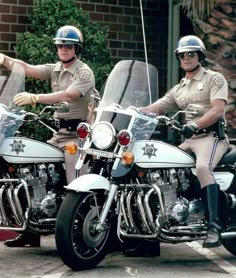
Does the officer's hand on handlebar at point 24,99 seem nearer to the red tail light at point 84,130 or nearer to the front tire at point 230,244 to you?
the red tail light at point 84,130

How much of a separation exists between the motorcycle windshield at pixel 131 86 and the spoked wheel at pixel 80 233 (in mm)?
917

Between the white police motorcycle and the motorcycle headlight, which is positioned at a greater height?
the motorcycle headlight

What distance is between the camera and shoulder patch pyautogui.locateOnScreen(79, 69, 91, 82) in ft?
30.1

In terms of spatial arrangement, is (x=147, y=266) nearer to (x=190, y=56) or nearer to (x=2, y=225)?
(x=2, y=225)

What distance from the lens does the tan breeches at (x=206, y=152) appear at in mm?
8508

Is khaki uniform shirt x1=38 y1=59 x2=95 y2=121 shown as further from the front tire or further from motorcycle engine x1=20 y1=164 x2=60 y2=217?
the front tire

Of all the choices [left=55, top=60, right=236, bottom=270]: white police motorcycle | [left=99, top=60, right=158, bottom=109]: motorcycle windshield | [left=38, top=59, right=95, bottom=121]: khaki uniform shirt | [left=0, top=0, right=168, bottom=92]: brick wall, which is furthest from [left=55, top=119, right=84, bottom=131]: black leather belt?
[left=0, top=0, right=168, bottom=92]: brick wall

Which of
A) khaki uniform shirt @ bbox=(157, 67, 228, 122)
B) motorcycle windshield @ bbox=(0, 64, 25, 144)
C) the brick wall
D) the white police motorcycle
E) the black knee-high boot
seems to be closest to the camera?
the white police motorcycle

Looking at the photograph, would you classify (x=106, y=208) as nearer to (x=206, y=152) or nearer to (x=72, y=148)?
(x=72, y=148)

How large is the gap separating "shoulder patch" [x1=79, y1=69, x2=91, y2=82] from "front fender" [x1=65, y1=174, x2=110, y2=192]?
1.21 metres

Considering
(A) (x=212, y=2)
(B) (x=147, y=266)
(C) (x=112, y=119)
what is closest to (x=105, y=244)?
(B) (x=147, y=266)

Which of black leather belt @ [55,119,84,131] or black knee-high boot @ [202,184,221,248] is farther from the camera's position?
black leather belt @ [55,119,84,131]

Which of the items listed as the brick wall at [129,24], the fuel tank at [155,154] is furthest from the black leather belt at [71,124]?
the brick wall at [129,24]

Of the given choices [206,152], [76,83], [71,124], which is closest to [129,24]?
[71,124]
